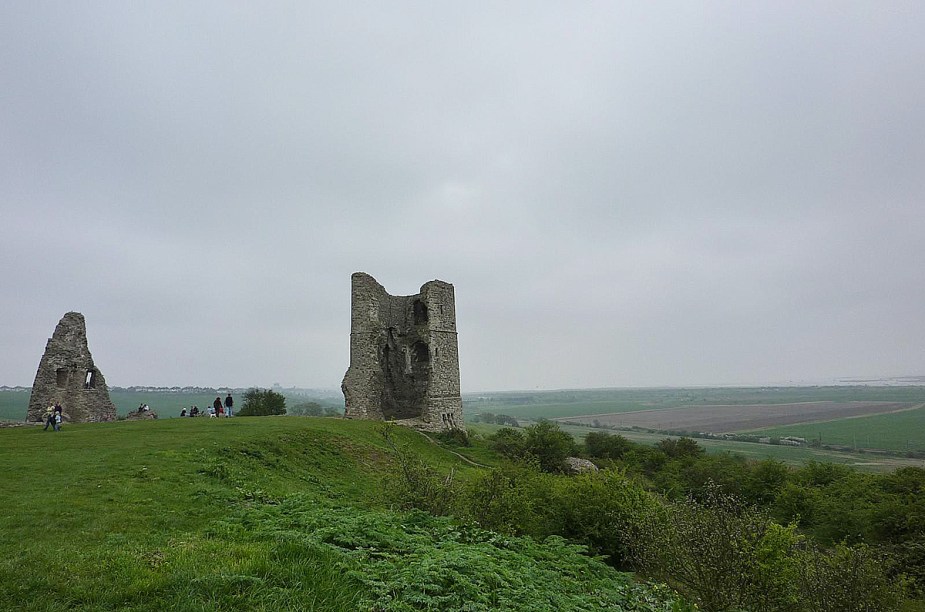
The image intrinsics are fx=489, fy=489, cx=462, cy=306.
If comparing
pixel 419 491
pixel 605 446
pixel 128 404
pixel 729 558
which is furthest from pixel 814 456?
pixel 128 404

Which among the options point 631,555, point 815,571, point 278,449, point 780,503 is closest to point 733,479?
point 780,503

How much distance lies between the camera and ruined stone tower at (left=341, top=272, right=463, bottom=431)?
3209 centimetres

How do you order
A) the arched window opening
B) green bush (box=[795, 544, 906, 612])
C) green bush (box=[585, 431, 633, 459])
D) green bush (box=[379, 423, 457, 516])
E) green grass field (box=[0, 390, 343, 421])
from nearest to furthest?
green bush (box=[795, 544, 906, 612]) → green bush (box=[379, 423, 457, 516]) → green bush (box=[585, 431, 633, 459]) → the arched window opening → green grass field (box=[0, 390, 343, 421])

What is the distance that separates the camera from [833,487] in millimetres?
21438

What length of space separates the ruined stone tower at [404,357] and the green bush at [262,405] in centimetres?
674

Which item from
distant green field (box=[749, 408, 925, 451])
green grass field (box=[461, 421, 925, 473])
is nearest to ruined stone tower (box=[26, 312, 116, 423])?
green grass field (box=[461, 421, 925, 473])

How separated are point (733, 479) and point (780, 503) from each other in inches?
119

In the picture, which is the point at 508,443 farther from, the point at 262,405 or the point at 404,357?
the point at 262,405

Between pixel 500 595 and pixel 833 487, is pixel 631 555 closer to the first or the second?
pixel 500 595

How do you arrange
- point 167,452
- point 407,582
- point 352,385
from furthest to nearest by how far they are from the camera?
point 352,385 < point 167,452 < point 407,582

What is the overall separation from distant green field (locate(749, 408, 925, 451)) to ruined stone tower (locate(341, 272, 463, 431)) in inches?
1575

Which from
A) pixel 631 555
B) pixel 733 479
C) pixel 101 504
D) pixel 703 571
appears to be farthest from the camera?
pixel 733 479

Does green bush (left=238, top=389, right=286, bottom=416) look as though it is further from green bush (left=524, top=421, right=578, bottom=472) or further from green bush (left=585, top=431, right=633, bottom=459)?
green bush (left=585, top=431, right=633, bottom=459)

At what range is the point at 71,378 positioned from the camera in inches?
1046
